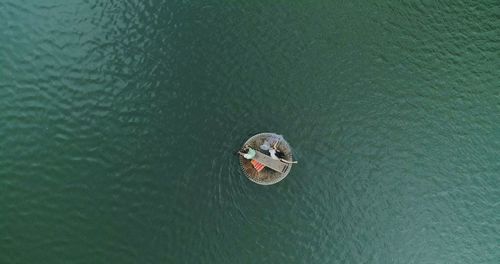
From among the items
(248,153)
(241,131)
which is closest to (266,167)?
(248,153)

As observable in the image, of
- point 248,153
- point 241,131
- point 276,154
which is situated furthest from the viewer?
point 241,131

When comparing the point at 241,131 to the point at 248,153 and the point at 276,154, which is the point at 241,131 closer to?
the point at 248,153

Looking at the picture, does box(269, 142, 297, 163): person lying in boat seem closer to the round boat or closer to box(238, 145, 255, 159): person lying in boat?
the round boat

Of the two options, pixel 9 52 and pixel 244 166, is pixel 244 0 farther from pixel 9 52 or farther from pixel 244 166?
pixel 9 52

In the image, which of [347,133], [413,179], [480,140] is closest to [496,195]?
[480,140]

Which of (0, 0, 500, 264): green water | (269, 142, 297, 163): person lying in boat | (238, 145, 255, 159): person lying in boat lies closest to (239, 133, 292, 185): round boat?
(269, 142, 297, 163): person lying in boat

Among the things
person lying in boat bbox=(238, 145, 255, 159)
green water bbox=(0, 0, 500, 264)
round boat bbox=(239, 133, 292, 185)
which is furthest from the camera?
round boat bbox=(239, 133, 292, 185)

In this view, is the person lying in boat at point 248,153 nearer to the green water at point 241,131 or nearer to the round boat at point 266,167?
the round boat at point 266,167

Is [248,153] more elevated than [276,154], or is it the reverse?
[276,154]
